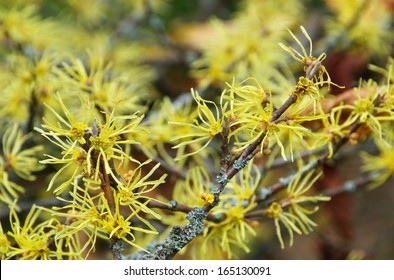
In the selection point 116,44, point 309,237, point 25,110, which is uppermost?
point 116,44

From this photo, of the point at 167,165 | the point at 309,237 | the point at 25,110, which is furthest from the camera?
the point at 309,237

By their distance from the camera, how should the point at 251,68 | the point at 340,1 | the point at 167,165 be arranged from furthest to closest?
the point at 340,1
the point at 251,68
the point at 167,165

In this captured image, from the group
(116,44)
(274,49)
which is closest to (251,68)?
(274,49)

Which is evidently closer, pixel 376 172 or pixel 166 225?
pixel 166 225

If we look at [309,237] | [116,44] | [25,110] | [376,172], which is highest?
[116,44]

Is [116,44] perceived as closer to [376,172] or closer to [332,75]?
[332,75]
